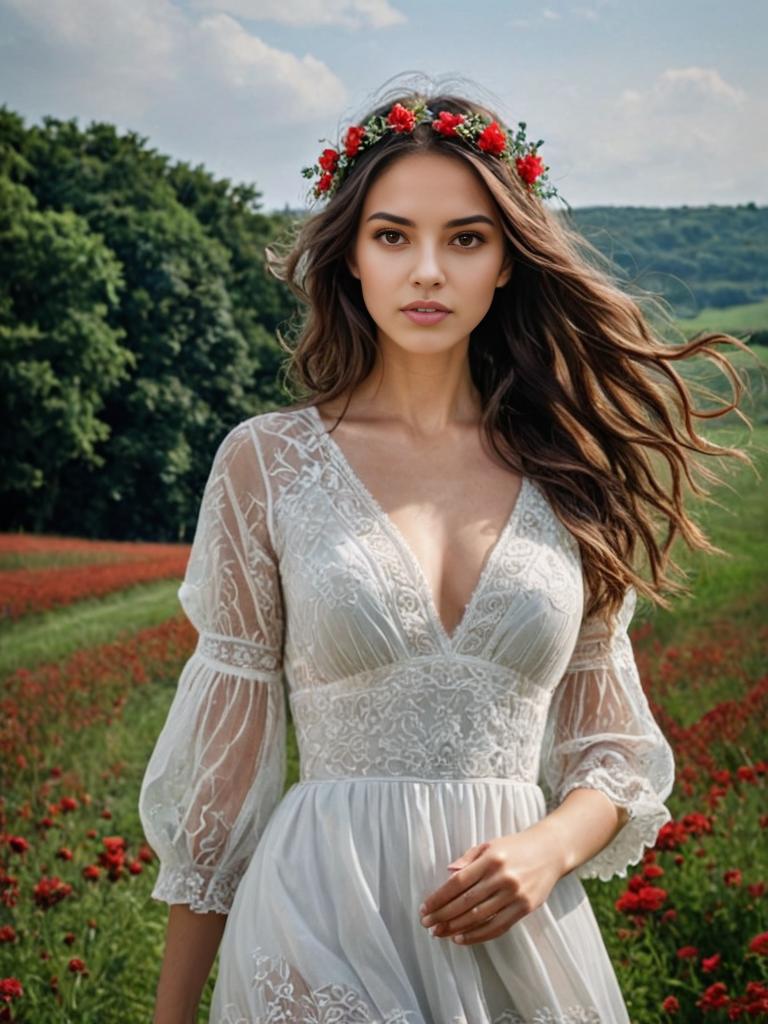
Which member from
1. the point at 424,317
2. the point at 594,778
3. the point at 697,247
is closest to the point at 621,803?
the point at 594,778

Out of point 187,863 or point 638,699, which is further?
point 638,699

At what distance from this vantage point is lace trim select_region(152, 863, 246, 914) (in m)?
1.94

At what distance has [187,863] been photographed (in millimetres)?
1964

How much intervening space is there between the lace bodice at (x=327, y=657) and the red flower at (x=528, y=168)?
Answer: 21.9 inches

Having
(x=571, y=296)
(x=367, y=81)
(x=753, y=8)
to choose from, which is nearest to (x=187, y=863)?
(x=571, y=296)

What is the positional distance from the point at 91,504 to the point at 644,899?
8.59 ft

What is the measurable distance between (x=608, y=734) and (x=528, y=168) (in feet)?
3.22

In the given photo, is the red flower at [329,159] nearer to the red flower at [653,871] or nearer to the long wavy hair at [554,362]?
the long wavy hair at [554,362]

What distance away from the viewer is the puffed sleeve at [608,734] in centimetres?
213

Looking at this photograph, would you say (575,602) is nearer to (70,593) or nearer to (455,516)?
(455,516)

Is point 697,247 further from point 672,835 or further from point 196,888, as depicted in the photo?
point 196,888

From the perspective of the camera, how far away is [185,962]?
1944mm

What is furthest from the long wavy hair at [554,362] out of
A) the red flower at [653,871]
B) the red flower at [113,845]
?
the red flower at [113,845]

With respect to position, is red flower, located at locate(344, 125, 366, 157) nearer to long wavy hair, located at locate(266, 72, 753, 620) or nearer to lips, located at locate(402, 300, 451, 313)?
long wavy hair, located at locate(266, 72, 753, 620)
